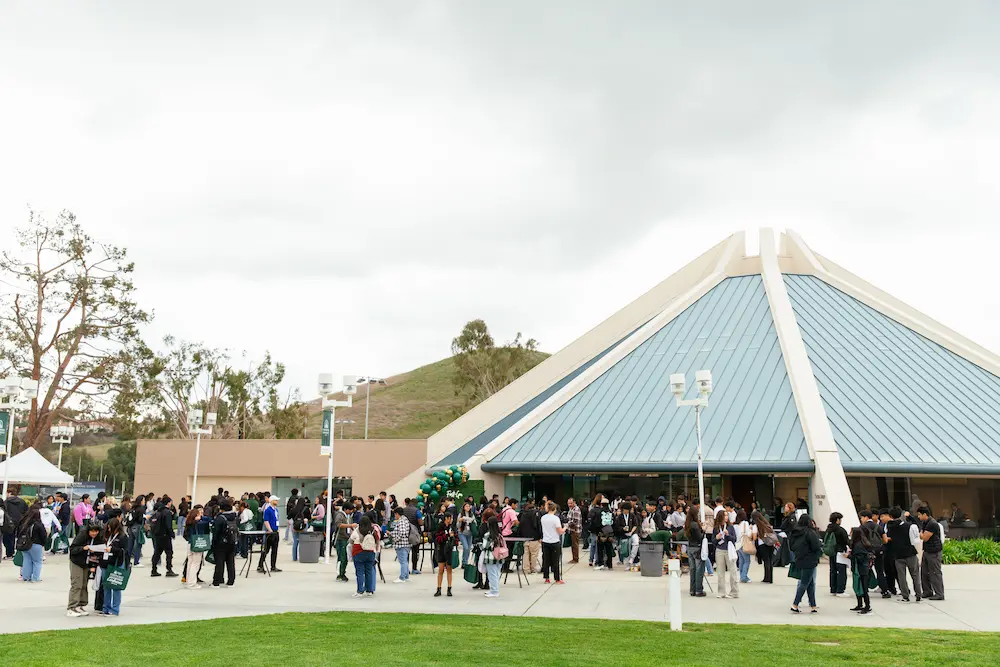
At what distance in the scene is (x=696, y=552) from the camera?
14.7m

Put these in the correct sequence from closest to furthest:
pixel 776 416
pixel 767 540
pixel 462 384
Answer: pixel 767 540 < pixel 776 416 < pixel 462 384

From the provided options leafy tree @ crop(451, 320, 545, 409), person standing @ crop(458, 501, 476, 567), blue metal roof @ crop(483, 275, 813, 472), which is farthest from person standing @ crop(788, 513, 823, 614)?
leafy tree @ crop(451, 320, 545, 409)

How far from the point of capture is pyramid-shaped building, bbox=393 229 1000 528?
23141 mm

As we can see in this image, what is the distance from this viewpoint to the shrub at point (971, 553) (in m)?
20.0

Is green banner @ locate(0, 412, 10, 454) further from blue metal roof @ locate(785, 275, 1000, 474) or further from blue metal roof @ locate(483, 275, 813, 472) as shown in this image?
blue metal roof @ locate(785, 275, 1000, 474)

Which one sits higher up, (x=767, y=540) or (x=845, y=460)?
(x=845, y=460)

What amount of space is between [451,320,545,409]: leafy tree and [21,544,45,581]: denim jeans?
5800cm

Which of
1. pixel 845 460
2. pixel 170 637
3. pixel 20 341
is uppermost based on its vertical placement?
pixel 20 341

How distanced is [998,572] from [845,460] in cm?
471

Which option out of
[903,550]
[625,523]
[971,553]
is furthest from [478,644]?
[971,553]

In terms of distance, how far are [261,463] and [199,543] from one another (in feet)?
62.2

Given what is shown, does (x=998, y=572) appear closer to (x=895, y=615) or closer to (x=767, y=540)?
(x=767, y=540)

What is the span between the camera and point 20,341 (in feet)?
118

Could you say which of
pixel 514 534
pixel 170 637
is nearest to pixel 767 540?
pixel 514 534
